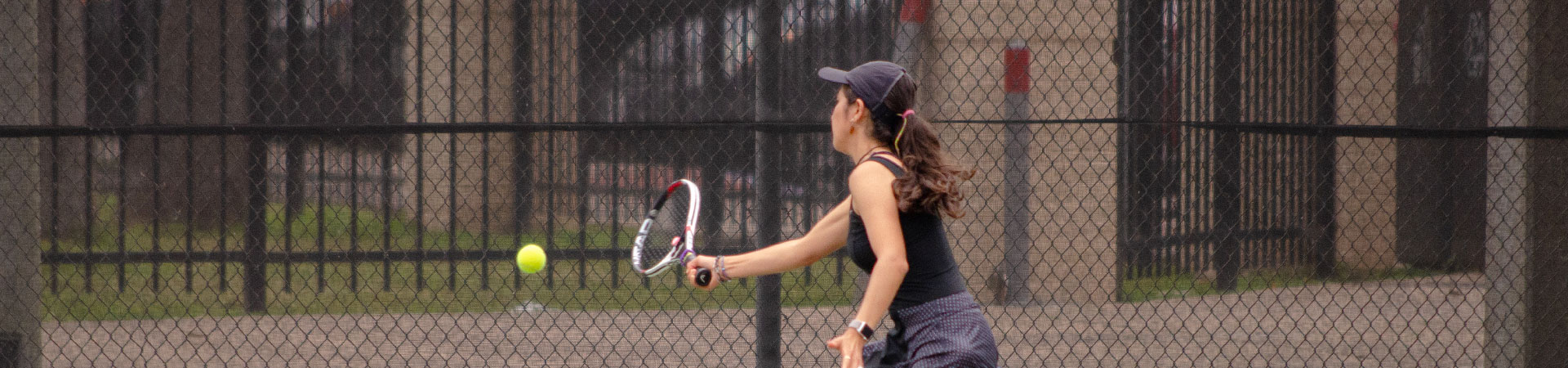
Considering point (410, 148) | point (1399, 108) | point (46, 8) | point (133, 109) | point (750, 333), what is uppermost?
point (46, 8)

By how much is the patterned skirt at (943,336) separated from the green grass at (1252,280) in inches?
105

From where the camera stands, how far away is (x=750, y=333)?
18.6 ft

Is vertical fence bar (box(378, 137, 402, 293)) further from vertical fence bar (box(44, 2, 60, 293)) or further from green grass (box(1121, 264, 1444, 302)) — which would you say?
green grass (box(1121, 264, 1444, 302))

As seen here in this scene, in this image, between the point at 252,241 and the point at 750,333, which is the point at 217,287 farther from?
the point at 750,333

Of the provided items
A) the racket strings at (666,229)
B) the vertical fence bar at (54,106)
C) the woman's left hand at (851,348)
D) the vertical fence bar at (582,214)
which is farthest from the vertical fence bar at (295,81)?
the woman's left hand at (851,348)

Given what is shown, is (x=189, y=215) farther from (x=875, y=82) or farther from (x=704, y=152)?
(x=875, y=82)

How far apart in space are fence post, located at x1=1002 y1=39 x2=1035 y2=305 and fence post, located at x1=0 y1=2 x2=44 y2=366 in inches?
149

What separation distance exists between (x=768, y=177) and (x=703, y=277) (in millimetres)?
1249

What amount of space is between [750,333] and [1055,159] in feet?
5.76

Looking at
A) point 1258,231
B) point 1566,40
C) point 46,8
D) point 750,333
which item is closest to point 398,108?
point 46,8

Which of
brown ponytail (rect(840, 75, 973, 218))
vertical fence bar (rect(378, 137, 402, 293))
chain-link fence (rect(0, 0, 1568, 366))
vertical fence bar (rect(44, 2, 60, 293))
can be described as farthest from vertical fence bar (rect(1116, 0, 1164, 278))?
vertical fence bar (rect(44, 2, 60, 293))

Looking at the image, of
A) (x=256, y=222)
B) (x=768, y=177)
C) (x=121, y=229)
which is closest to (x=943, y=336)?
(x=768, y=177)

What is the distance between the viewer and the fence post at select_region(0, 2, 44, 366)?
14.2ft

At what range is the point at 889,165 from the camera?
8.56 ft
